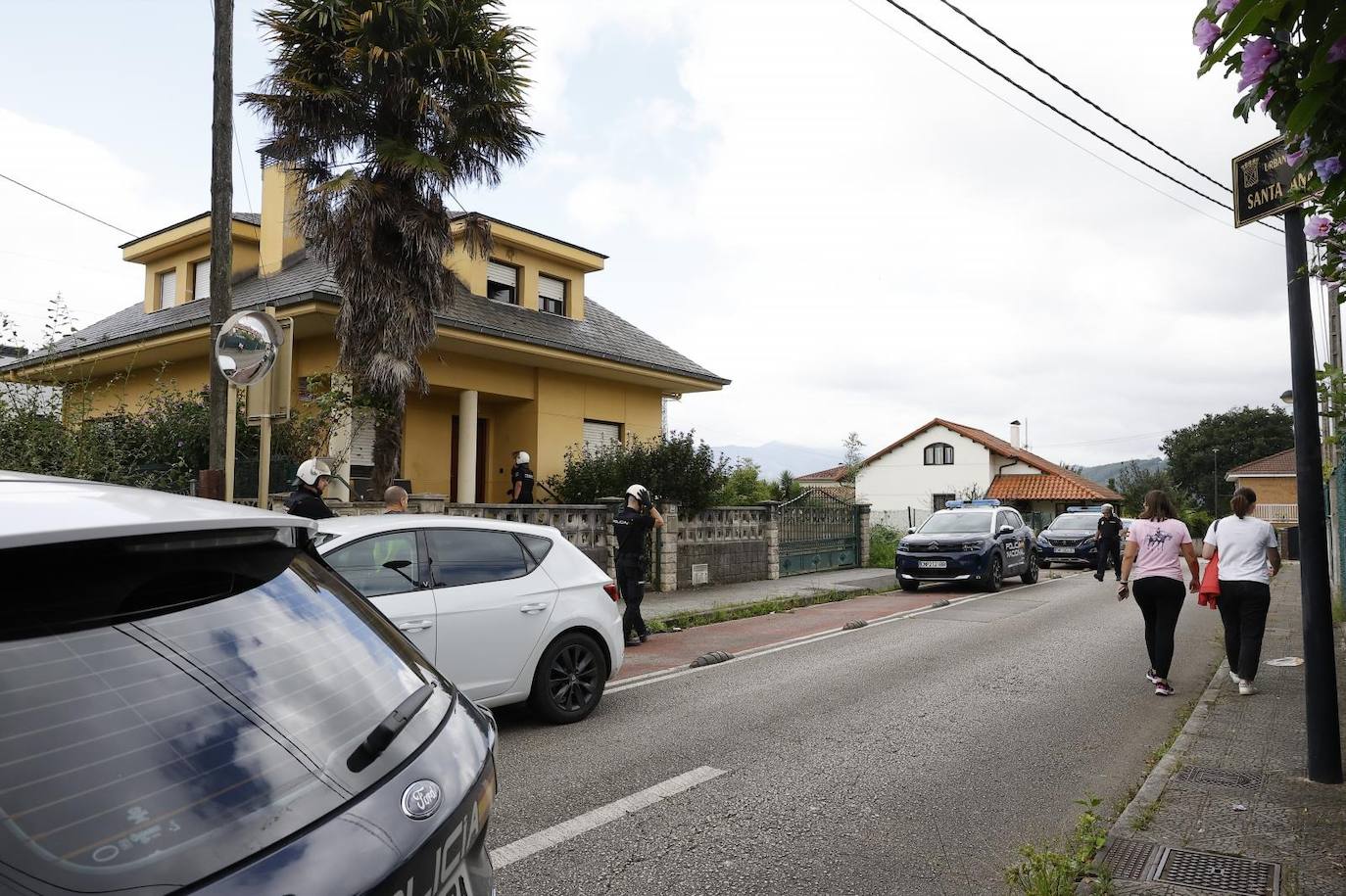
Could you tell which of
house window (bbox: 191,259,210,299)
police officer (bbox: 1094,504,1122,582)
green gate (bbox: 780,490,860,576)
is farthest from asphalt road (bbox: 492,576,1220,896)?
house window (bbox: 191,259,210,299)

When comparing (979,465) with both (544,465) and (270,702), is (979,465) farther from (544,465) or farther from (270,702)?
(270,702)

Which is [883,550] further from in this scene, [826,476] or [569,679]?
[826,476]

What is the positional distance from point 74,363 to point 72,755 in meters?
14.5

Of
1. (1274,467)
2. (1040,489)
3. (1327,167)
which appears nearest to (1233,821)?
(1327,167)

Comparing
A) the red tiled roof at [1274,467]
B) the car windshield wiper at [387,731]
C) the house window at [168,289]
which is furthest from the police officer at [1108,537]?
the red tiled roof at [1274,467]

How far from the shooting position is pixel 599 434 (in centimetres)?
2164

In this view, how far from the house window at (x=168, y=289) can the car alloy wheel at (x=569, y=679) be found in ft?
64.5

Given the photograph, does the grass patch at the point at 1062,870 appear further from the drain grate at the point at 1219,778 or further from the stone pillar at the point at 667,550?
the stone pillar at the point at 667,550

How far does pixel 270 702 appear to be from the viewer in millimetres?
1577

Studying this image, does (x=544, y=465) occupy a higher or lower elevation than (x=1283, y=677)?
higher

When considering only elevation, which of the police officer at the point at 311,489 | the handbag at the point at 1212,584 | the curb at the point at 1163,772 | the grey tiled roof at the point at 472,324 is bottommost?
the curb at the point at 1163,772

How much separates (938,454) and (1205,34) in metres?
53.3

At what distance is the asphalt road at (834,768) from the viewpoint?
4.02 m

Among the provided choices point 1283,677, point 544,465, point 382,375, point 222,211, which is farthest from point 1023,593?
point 222,211
